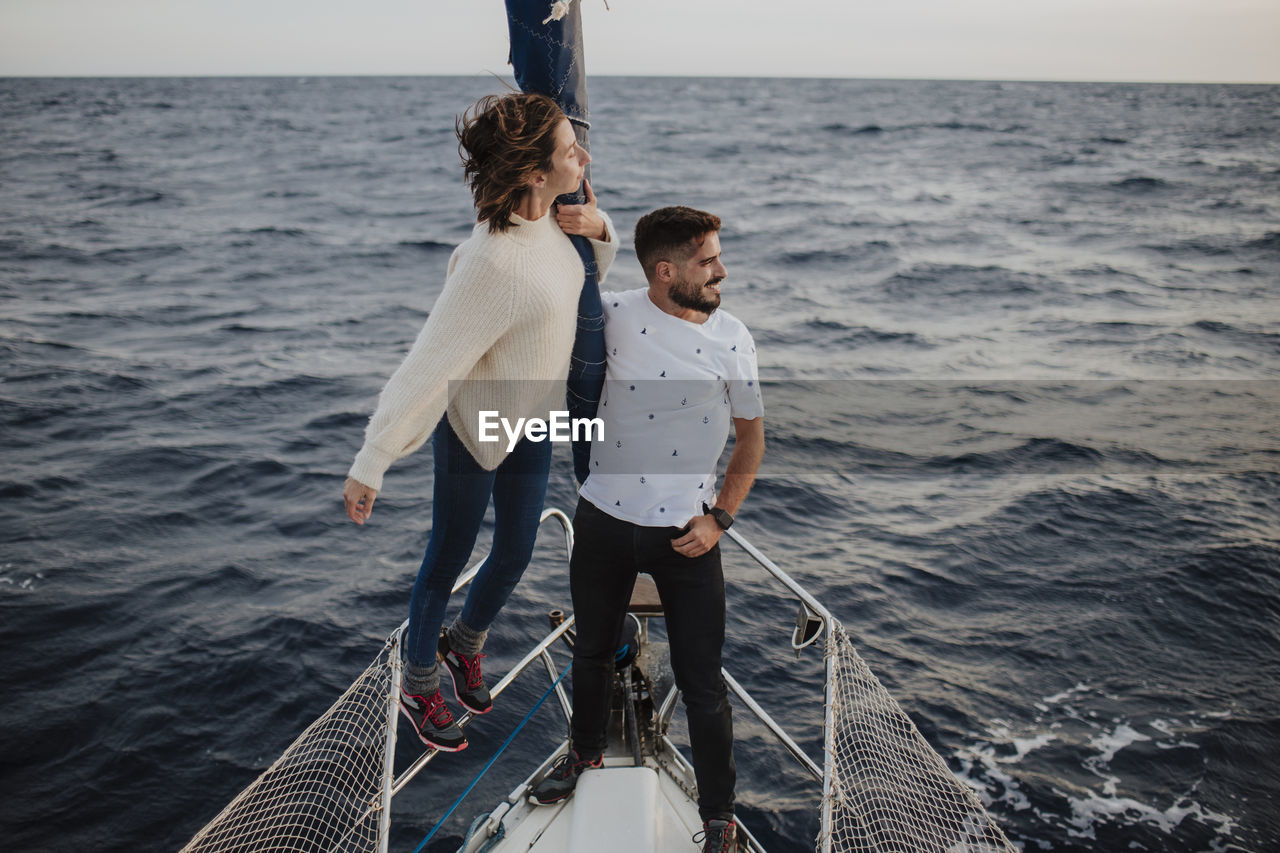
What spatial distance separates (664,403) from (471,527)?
817 mm

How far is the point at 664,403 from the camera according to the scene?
291cm

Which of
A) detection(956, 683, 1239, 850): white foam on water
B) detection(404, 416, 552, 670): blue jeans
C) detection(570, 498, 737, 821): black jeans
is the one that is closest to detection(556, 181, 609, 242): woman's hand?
detection(404, 416, 552, 670): blue jeans

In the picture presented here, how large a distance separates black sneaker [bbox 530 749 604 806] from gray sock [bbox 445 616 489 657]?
571mm

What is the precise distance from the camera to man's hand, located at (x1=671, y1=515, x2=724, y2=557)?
2.90 metres

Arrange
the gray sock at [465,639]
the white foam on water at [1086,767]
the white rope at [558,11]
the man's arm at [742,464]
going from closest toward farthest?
the white rope at [558,11] → the man's arm at [742,464] → the gray sock at [465,639] → the white foam on water at [1086,767]

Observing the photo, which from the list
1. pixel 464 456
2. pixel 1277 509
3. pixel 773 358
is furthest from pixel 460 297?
pixel 773 358

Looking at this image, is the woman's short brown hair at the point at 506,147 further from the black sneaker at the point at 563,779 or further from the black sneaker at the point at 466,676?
the black sneaker at the point at 563,779

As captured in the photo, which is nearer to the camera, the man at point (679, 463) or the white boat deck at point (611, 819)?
the man at point (679, 463)

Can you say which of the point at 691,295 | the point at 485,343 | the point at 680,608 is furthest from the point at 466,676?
the point at 691,295

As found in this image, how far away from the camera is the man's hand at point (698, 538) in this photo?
9.52 ft

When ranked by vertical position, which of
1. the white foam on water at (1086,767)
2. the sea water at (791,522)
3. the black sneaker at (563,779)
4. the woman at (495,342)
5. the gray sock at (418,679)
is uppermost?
the woman at (495,342)

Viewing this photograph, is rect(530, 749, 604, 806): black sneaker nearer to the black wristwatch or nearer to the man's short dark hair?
the black wristwatch

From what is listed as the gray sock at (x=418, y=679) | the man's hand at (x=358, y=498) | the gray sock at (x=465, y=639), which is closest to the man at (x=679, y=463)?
the gray sock at (x=465, y=639)

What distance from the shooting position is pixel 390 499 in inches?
379
